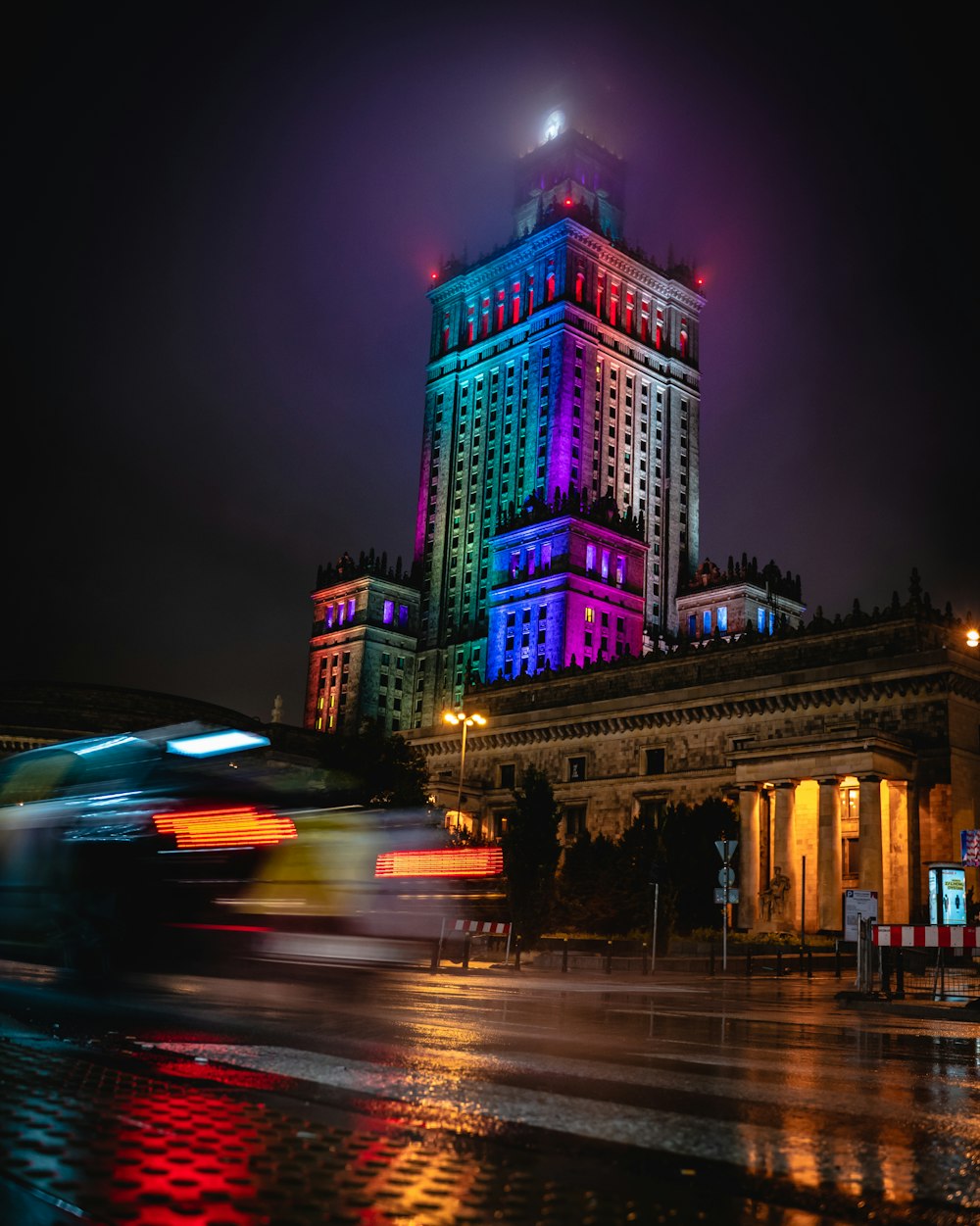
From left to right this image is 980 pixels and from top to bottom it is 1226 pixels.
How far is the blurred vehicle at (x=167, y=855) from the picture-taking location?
13.0 m

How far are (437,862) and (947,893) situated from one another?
69.5 ft

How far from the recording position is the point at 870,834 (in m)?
50.7

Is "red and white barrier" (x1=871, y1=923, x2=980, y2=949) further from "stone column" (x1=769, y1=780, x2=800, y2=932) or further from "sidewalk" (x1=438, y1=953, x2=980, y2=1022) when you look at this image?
"stone column" (x1=769, y1=780, x2=800, y2=932)

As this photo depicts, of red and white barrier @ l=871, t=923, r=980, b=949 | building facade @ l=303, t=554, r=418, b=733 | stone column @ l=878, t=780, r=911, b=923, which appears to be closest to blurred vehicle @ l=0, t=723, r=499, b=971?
red and white barrier @ l=871, t=923, r=980, b=949

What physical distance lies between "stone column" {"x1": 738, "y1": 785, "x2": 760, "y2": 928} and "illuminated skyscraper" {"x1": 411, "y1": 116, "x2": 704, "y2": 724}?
6158 centimetres

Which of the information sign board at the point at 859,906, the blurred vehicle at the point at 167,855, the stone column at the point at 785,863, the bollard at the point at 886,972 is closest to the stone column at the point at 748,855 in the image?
the stone column at the point at 785,863

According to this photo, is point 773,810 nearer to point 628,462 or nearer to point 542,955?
point 542,955

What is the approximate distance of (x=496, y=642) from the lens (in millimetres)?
118375

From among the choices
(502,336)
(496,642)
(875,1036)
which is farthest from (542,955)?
(502,336)

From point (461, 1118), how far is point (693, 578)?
133353 mm

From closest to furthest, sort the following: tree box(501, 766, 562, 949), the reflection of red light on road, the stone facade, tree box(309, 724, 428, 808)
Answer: the reflection of red light on road < tree box(501, 766, 562, 949) < tree box(309, 724, 428, 808) < the stone facade

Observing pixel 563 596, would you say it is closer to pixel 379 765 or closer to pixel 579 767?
pixel 579 767

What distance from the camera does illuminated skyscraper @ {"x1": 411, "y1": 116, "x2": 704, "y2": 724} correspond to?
4813 inches

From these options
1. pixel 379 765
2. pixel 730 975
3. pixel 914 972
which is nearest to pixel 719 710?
pixel 379 765
